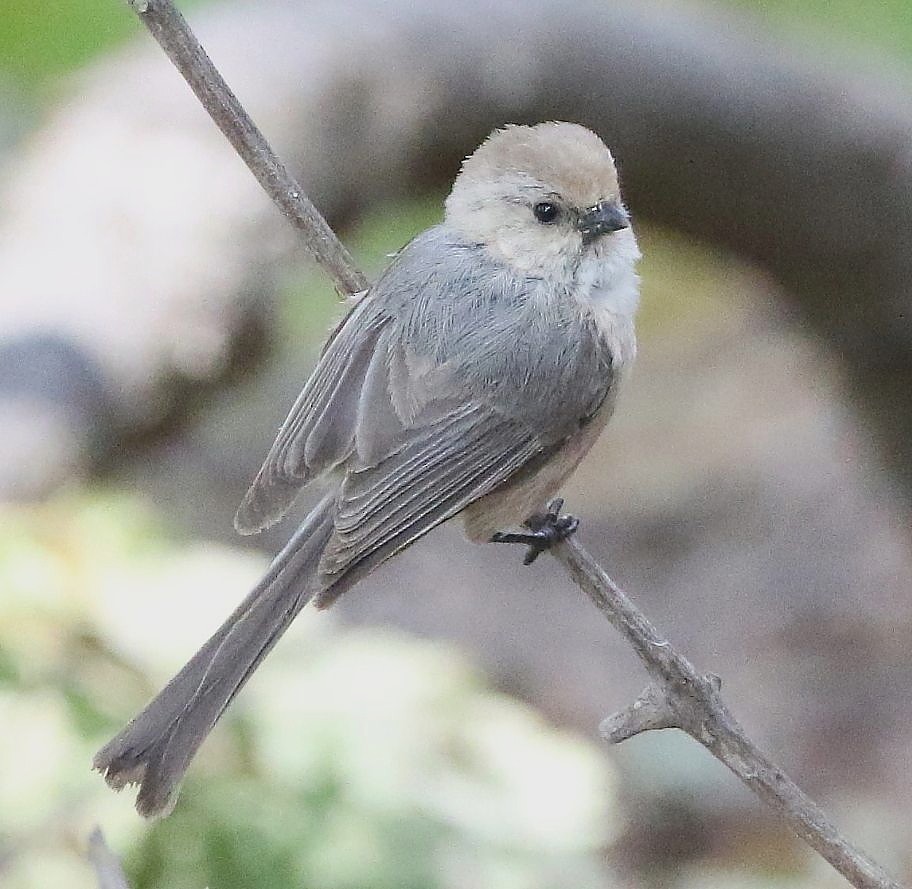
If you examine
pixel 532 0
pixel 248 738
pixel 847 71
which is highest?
pixel 847 71

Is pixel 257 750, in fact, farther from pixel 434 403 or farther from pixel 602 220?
pixel 602 220

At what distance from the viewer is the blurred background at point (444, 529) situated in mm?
2119

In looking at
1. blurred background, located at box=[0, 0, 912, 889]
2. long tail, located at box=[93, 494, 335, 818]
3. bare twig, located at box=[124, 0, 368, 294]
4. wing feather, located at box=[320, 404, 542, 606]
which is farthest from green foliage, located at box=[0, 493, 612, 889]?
bare twig, located at box=[124, 0, 368, 294]

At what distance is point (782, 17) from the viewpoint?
14.9 ft

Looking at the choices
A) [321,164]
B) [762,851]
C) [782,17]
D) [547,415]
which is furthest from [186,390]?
[782,17]

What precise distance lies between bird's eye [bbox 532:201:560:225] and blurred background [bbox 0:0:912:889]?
0.78 meters

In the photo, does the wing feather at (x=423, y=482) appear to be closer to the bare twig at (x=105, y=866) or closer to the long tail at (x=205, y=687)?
the long tail at (x=205, y=687)

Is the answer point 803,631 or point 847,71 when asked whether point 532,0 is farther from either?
point 803,631

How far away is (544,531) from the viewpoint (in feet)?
8.01

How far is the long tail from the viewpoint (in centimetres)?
182

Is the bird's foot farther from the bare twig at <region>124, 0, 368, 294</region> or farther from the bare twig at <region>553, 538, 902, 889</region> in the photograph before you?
the bare twig at <region>124, 0, 368, 294</region>

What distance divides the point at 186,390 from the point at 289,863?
1381 mm

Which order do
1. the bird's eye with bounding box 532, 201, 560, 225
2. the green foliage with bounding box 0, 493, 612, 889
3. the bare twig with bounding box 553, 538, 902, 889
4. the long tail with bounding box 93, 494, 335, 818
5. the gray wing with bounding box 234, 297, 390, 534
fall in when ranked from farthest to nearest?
the bird's eye with bounding box 532, 201, 560, 225 < the gray wing with bounding box 234, 297, 390, 534 < the green foliage with bounding box 0, 493, 612, 889 < the long tail with bounding box 93, 494, 335, 818 < the bare twig with bounding box 553, 538, 902, 889

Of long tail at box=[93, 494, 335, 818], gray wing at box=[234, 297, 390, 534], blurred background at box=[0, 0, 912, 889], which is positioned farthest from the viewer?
gray wing at box=[234, 297, 390, 534]
